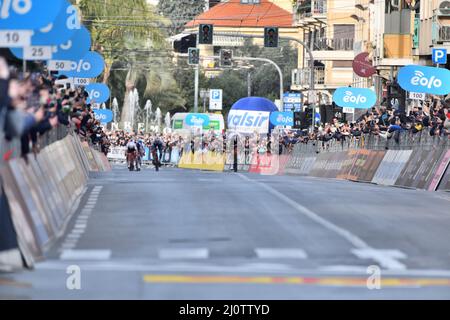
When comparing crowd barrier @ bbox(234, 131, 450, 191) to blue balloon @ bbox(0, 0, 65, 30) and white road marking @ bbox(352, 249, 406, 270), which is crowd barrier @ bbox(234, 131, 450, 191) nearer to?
blue balloon @ bbox(0, 0, 65, 30)

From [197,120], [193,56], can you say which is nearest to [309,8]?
[197,120]

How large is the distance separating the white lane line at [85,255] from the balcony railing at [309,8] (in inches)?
3347

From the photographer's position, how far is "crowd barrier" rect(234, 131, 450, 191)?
36312 mm

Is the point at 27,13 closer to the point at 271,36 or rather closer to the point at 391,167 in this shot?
the point at 391,167

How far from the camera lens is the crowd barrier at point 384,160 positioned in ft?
119

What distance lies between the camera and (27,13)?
19.5m

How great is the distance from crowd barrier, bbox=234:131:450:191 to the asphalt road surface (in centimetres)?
1203

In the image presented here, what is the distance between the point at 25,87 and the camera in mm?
15867

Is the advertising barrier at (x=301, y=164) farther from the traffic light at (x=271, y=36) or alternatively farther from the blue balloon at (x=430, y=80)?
the blue balloon at (x=430, y=80)

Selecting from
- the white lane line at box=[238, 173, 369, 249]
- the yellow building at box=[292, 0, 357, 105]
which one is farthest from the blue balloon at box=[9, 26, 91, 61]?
the yellow building at box=[292, 0, 357, 105]

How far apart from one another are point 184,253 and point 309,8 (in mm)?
91718

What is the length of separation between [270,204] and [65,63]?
12.7 metres

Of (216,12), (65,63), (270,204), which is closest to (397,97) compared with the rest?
(65,63)
